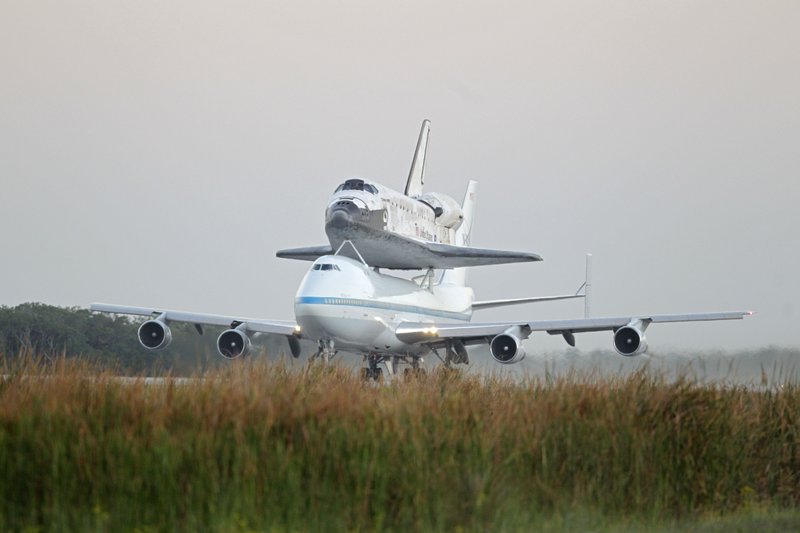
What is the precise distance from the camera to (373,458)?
12.1m

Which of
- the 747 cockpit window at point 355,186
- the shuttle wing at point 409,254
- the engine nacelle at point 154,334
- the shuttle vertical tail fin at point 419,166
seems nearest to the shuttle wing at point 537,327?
the shuttle wing at point 409,254

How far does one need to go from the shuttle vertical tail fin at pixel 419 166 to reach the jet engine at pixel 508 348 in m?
17.6

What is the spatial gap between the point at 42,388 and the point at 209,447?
4197mm

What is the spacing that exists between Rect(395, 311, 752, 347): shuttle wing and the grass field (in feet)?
66.8

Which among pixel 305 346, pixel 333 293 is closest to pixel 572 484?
pixel 333 293

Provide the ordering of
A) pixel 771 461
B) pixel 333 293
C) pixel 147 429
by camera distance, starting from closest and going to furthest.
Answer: pixel 147 429
pixel 771 461
pixel 333 293

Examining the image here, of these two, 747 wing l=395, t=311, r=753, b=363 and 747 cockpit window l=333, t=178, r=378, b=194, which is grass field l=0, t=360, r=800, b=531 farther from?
747 cockpit window l=333, t=178, r=378, b=194

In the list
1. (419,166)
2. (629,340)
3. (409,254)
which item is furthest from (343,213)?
(419,166)

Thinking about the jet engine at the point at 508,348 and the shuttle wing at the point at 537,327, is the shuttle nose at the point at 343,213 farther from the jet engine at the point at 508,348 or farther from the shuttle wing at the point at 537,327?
the jet engine at the point at 508,348

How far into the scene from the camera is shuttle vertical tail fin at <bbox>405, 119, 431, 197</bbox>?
53.6 metres

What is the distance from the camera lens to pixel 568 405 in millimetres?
14914

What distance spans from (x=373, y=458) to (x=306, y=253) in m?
35.9

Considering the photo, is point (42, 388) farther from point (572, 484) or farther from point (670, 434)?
point (670, 434)

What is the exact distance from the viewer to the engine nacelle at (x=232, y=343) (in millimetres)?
38656
